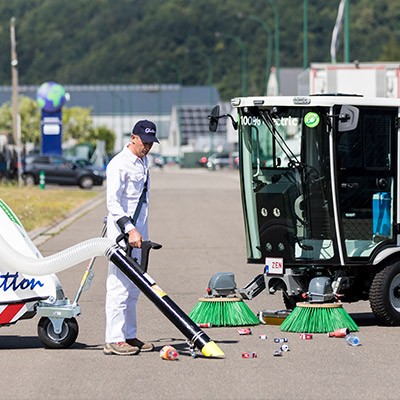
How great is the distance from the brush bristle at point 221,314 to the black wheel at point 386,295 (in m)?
1.21

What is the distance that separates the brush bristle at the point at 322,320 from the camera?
11500 millimetres

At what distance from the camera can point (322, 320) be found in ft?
37.8

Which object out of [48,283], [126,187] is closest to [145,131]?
[126,187]

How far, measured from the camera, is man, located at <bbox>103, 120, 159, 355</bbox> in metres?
10.2

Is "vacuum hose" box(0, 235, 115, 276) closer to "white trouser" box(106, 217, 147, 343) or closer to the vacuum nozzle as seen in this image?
"white trouser" box(106, 217, 147, 343)

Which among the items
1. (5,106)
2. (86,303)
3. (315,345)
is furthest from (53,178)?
(5,106)

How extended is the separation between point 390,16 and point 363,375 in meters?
139

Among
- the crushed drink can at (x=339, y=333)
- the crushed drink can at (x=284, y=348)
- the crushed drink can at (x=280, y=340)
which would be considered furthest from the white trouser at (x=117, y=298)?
the crushed drink can at (x=339, y=333)

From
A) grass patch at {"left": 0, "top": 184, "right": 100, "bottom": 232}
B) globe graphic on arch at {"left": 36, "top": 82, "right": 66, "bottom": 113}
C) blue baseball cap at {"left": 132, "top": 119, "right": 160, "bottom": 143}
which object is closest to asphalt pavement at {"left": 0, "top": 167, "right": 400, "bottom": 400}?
blue baseball cap at {"left": 132, "top": 119, "right": 160, "bottom": 143}

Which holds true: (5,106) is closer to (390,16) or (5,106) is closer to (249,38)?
(390,16)

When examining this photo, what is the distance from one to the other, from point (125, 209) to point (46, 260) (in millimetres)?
826

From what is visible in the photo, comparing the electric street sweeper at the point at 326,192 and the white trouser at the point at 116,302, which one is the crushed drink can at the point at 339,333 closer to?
the electric street sweeper at the point at 326,192

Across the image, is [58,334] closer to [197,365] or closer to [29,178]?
[197,365]

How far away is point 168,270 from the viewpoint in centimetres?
1803
